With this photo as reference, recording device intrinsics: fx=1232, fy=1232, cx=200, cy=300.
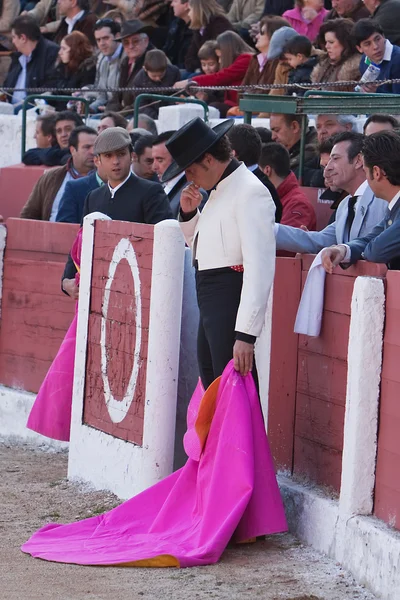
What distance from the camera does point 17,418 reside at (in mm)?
7172

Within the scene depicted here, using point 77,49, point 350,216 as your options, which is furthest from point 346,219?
point 77,49

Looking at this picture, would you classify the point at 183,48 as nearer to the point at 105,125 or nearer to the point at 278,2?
the point at 278,2

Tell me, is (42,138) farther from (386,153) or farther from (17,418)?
(386,153)

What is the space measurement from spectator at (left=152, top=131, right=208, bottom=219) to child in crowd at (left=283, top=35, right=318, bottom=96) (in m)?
2.15

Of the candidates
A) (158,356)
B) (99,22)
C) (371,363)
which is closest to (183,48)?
(99,22)

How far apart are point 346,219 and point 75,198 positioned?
2.62 m

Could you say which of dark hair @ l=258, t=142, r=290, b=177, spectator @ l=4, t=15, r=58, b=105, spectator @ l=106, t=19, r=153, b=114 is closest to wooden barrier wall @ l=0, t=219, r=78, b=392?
dark hair @ l=258, t=142, r=290, b=177

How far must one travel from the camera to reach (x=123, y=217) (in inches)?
235

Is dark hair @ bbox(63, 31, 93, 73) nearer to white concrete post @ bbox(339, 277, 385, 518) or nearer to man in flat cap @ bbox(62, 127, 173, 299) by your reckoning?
man in flat cap @ bbox(62, 127, 173, 299)

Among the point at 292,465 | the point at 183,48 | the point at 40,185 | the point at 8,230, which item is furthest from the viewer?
the point at 183,48

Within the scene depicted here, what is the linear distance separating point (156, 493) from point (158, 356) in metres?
0.62

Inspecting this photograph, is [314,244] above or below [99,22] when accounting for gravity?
below

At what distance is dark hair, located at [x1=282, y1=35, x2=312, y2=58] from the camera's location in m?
8.62

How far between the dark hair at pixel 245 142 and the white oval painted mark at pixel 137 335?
0.65 meters
